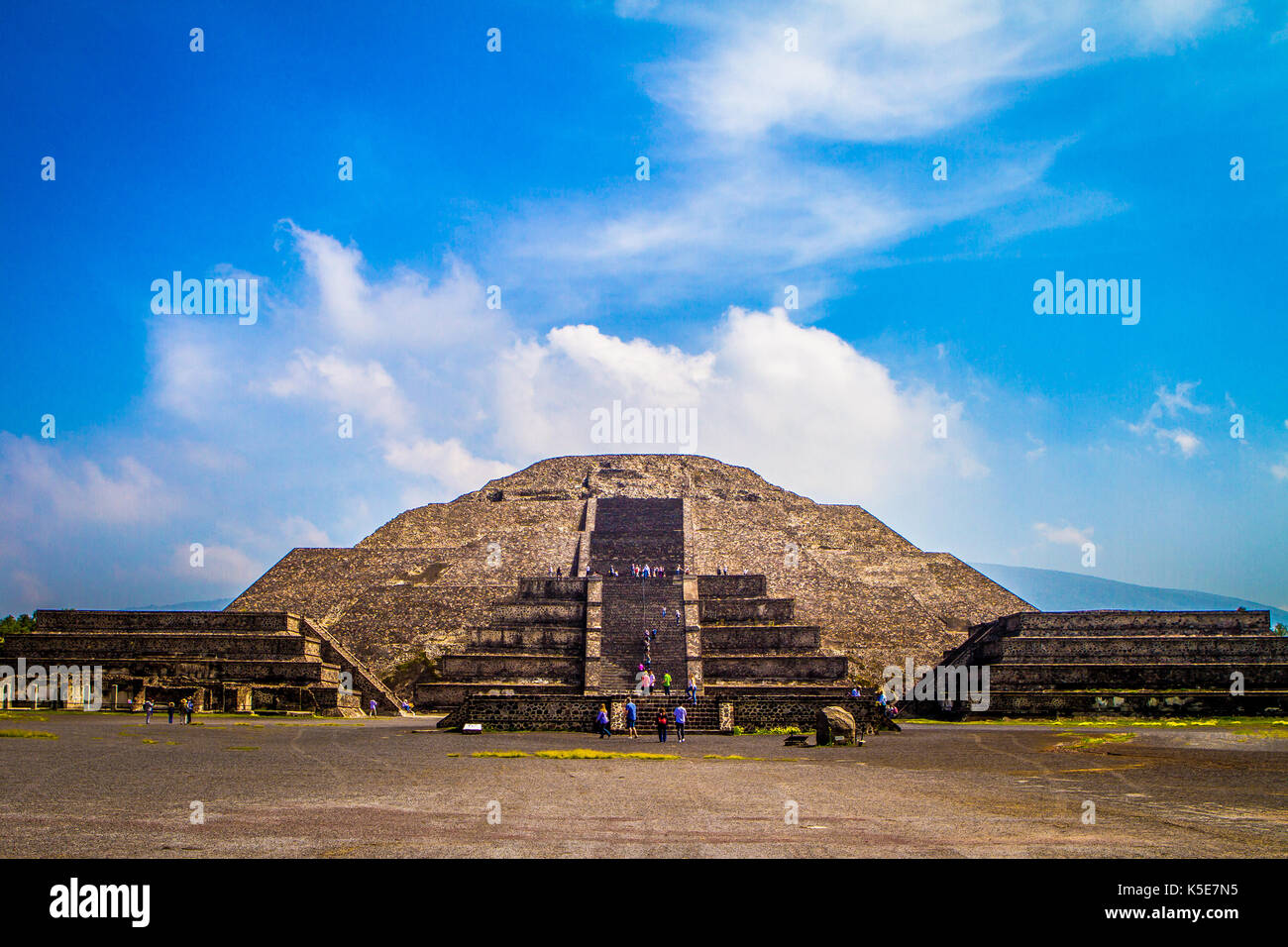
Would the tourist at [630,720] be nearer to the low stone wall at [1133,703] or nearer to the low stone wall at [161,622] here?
the low stone wall at [1133,703]

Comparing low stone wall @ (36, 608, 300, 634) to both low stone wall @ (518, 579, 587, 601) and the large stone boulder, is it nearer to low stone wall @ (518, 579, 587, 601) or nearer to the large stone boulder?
low stone wall @ (518, 579, 587, 601)

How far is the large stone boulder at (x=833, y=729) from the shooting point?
61.9 feet

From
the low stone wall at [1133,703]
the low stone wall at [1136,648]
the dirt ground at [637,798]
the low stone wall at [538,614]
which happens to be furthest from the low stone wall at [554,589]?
the dirt ground at [637,798]

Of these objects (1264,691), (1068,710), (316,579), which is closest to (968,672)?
(1068,710)

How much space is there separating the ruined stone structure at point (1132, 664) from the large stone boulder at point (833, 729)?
9575mm

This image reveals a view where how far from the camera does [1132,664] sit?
2752cm

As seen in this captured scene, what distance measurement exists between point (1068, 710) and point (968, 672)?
297 cm

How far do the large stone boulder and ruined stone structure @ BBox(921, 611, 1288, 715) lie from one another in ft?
31.4

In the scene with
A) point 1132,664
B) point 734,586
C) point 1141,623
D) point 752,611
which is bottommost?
point 1132,664

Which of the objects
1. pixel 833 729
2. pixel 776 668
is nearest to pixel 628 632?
pixel 776 668

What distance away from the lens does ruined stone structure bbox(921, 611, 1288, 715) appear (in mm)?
26062

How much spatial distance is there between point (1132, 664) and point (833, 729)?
43.8 ft

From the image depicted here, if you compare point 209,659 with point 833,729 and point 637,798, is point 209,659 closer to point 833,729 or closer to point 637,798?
point 833,729
